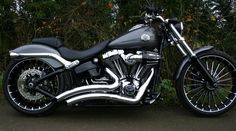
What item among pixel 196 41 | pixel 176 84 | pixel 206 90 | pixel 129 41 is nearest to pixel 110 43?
pixel 129 41

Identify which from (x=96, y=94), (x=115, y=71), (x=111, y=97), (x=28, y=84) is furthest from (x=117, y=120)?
(x=28, y=84)

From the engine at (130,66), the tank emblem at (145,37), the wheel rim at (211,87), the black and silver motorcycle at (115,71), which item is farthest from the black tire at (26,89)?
the wheel rim at (211,87)

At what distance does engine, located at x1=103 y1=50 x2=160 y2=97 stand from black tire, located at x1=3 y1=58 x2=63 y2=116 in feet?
2.25

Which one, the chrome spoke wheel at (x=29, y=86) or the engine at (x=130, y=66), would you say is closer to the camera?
the engine at (x=130, y=66)

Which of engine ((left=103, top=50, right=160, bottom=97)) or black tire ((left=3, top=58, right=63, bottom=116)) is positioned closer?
engine ((left=103, top=50, right=160, bottom=97))

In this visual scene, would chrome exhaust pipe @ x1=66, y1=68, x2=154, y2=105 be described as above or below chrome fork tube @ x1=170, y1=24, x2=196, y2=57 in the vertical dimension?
below

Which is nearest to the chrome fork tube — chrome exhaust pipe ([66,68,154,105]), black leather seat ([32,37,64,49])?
chrome exhaust pipe ([66,68,154,105])

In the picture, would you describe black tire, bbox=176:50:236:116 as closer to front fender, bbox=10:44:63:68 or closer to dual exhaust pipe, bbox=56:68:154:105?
dual exhaust pipe, bbox=56:68:154:105

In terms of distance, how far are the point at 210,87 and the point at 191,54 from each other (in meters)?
0.51

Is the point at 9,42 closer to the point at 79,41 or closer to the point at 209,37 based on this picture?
the point at 79,41

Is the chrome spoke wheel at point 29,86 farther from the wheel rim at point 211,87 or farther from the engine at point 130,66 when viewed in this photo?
the wheel rim at point 211,87

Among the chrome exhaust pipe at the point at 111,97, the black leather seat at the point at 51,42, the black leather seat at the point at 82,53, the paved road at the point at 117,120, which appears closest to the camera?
the paved road at the point at 117,120

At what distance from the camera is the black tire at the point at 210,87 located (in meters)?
5.76

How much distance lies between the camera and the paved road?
5363mm
